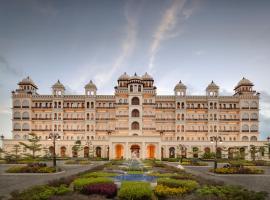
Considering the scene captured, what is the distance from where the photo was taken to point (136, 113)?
8212 cm

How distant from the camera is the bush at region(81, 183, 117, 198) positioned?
17.3m

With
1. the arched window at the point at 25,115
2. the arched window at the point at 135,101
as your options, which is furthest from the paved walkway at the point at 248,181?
the arched window at the point at 25,115

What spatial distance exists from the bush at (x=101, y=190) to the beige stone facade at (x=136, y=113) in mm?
62035

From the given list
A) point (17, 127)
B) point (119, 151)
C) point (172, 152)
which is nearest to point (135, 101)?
point (119, 151)

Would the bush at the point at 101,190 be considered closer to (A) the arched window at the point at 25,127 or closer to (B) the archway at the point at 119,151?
(B) the archway at the point at 119,151

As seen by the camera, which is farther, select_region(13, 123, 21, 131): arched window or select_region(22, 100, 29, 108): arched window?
select_region(22, 100, 29, 108): arched window

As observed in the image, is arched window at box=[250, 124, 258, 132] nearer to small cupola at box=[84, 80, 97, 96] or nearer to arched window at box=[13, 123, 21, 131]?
small cupola at box=[84, 80, 97, 96]

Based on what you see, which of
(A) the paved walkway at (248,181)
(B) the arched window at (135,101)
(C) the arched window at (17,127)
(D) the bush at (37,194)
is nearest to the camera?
(D) the bush at (37,194)

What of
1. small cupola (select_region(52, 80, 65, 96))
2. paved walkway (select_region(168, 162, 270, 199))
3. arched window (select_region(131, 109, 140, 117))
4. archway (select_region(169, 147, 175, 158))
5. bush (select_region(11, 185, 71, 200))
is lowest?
archway (select_region(169, 147, 175, 158))

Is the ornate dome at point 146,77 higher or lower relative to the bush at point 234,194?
higher

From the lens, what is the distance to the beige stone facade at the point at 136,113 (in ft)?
270

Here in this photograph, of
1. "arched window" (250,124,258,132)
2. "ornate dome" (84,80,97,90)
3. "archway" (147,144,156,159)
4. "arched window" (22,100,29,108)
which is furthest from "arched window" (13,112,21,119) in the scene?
"arched window" (250,124,258,132)

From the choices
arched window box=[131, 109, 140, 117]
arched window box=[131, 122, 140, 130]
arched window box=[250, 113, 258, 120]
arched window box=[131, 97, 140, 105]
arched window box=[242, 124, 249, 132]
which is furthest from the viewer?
arched window box=[250, 113, 258, 120]

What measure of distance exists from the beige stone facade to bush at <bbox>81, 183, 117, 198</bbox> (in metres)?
62.0
